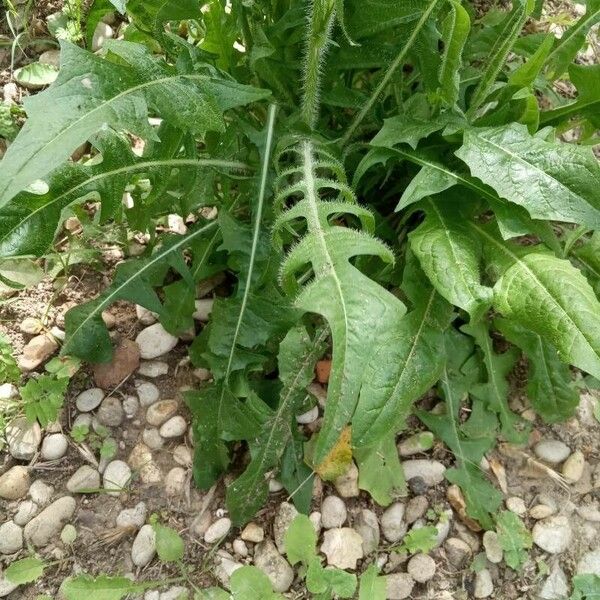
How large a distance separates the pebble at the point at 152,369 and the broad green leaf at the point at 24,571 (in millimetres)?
493

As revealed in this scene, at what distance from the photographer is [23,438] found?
1.67 m

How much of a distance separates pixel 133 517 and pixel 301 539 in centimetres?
41

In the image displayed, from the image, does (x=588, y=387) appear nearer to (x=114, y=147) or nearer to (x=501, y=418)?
(x=501, y=418)

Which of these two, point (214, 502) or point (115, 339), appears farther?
point (115, 339)

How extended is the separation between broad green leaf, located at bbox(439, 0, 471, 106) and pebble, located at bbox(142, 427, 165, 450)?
1029 mm

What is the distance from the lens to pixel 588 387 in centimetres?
183

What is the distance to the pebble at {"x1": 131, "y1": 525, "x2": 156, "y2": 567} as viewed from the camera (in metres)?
1.57

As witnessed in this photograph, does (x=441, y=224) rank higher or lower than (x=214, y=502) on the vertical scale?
higher

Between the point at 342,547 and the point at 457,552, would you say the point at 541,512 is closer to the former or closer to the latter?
the point at 457,552

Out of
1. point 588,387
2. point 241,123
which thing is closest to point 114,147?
point 241,123

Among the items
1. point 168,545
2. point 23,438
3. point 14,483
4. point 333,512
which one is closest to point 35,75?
point 23,438

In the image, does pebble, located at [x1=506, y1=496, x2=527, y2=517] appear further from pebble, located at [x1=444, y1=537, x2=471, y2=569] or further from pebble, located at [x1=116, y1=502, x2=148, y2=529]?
pebble, located at [x1=116, y1=502, x2=148, y2=529]

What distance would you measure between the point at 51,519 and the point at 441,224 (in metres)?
1.10

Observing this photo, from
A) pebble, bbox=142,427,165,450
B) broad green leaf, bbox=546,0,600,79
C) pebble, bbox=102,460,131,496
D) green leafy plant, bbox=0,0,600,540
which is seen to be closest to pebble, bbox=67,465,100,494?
pebble, bbox=102,460,131,496
